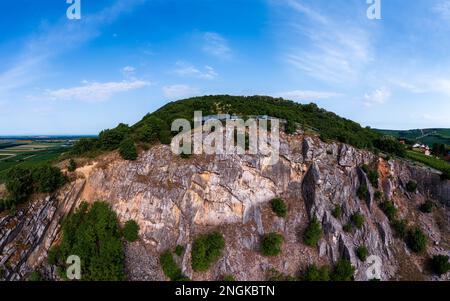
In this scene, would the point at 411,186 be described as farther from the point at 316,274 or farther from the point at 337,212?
the point at 316,274

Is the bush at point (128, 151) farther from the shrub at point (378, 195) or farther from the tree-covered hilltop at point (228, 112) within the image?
the shrub at point (378, 195)

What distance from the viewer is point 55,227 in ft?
107

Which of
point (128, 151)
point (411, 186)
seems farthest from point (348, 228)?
point (128, 151)

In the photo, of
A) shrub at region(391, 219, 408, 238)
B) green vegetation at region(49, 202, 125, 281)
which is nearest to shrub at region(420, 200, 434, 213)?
shrub at region(391, 219, 408, 238)

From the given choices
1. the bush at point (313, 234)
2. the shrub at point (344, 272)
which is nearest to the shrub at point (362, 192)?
the bush at point (313, 234)

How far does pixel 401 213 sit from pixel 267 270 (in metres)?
22.1

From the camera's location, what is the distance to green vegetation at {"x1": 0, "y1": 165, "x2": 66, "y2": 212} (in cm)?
3111

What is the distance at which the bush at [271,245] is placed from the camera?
34.2 meters

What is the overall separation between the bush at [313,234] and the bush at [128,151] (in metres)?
24.8

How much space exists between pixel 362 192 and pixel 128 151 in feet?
109

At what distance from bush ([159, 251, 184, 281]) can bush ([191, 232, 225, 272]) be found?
6.29 ft

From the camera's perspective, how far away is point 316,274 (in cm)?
3319

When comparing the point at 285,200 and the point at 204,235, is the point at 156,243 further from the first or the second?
the point at 285,200

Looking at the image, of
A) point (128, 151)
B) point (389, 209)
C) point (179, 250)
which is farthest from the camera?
point (389, 209)
